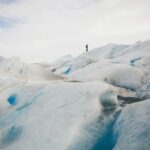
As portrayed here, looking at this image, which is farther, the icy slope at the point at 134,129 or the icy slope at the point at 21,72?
the icy slope at the point at 21,72

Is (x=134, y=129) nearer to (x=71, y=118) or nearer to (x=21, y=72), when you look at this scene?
(x=71, y=118)

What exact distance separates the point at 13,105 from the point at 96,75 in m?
3.06

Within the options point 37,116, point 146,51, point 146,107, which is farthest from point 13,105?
point 146,51

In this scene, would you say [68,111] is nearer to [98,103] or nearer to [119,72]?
[98,103]

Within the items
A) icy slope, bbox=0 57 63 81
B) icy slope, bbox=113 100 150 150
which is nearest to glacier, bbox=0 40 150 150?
icy slope, bbox=113 100 150 150

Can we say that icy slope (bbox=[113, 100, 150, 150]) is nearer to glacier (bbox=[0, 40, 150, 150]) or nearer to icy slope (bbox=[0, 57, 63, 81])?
glacier (bbox=[0, 40, 150, 150])

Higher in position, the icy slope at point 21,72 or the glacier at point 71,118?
the glacier at point 71,118

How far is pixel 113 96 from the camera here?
4.22 meters

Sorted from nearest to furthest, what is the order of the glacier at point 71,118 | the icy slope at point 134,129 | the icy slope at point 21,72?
the icy slope at point 134,129
the glacier at point 71,118
the icy slope at point 21,72

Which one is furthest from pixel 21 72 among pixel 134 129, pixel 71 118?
pixel 134 129

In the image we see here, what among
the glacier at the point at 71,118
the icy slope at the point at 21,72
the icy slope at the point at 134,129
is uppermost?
the icy slope at the point at 134,129

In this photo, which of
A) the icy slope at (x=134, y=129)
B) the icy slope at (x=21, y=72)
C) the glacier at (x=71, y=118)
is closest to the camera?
the icy slope at (x=134, y=129)

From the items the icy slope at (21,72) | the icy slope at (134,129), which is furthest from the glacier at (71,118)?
the icy slope at (21,72)

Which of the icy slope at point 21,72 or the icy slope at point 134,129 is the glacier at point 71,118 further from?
the icy slope at point 21,72
